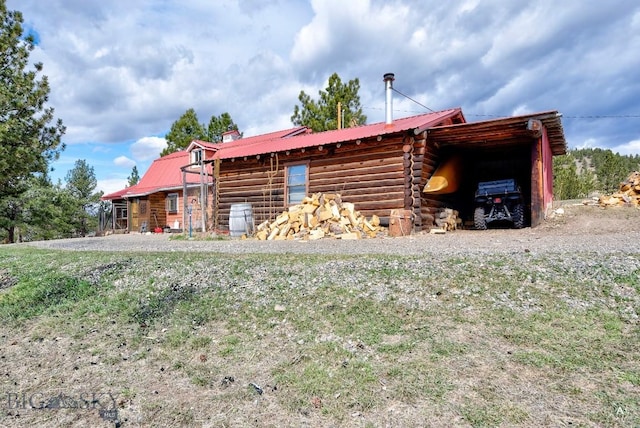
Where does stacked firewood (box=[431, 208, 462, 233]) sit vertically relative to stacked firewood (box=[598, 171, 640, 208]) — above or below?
below

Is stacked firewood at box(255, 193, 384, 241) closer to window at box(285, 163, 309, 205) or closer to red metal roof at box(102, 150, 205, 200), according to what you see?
window at box(285, 163, 309, 205)

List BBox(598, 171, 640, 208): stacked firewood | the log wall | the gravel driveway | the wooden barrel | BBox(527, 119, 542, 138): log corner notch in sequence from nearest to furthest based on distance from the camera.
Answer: the gravel driveway, BBox(527, 119, 542, 138): log corner notch, the wooden barrel, the log wall, BBox(598, 171, 640, 208): stacked firewood

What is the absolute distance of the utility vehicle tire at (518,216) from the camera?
463 inches

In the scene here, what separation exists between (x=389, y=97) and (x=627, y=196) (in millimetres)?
10040

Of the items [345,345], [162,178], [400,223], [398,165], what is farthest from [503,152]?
[162,178]

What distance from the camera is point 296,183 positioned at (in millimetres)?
14156

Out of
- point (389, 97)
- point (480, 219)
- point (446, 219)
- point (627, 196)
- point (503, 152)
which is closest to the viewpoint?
point (480, 219)

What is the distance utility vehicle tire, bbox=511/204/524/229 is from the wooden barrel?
3.22 metres

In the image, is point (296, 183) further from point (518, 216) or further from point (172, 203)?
point (172, 203)

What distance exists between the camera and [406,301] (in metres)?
4.23

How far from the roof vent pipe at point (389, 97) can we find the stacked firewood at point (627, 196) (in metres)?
8.71

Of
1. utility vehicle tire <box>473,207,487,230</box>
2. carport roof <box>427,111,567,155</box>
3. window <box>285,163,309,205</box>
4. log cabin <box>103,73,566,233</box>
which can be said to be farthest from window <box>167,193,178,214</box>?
utility vehicle tire <box>473,207,487,230</box>

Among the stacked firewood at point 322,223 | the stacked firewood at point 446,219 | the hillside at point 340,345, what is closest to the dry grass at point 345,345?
the hillside at point 340,345

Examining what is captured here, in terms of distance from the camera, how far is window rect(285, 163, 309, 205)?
13977 millimetres
